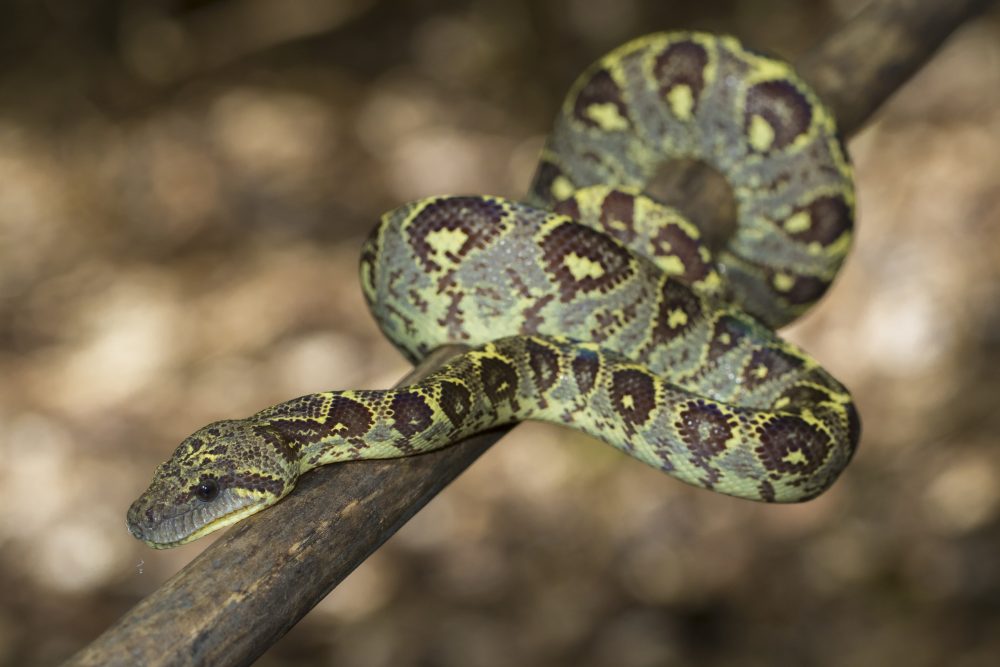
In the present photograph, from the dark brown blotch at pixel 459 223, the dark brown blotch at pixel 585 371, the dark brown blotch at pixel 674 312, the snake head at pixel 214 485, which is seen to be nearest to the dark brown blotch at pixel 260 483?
the snake head at pixel 214 485

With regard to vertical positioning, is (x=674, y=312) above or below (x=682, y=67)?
below

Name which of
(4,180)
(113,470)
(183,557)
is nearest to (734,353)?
(183,557)

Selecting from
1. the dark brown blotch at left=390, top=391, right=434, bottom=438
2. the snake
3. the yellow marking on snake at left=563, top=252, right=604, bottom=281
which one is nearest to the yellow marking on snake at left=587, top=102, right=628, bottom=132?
the snake

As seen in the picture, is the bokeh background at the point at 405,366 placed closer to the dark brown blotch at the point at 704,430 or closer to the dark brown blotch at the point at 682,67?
the dark brown blotch at the point at 682,67

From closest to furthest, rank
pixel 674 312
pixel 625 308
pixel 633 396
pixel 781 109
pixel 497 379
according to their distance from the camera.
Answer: pixel 497 379 → pixel 633 396 → pixel 625 308 → pixel 674 312 → pixel 781 109

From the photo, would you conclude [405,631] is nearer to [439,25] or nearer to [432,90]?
[432,90]

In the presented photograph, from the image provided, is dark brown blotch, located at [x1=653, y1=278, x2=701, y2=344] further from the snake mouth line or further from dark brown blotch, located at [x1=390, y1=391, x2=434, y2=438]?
the snake mouth line

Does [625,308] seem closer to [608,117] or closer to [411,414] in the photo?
[411,414]

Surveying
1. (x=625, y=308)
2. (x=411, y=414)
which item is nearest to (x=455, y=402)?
(x=411, y=414)
